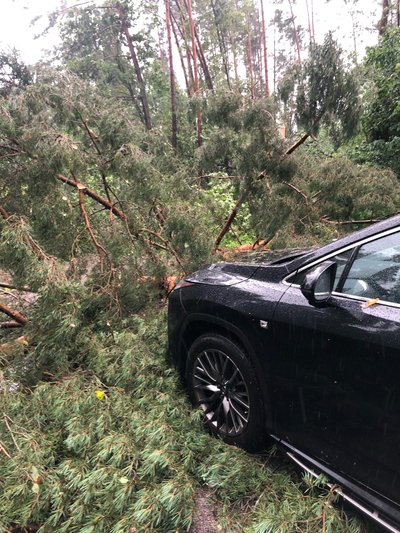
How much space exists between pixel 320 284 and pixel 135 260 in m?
2.84

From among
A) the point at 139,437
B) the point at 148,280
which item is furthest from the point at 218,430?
the point at 148,280

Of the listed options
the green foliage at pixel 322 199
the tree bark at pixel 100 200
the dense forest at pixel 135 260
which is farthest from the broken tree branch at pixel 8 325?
the green foliage at pixel 322 199

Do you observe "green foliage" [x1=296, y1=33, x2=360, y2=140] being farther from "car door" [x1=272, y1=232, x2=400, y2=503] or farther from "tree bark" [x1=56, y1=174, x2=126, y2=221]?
"car door" [x1=272, y1=232, x2=400, y2=503]

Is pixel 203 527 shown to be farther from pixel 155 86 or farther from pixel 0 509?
pixel 155 86

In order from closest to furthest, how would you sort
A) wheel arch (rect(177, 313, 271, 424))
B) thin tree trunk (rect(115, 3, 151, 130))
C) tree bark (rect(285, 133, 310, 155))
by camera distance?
1. wheel arch (rect(177, 313, 271, 424))
2. tree bark (rect(285, 133, 310, 155))
3. thin tree trunk (rect(115, 3, 151, 130))

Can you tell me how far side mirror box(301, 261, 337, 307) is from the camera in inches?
81.7

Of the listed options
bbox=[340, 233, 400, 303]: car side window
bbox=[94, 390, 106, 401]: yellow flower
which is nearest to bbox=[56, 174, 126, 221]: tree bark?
bbox=[94, 390, 106, 401]: yellow flower

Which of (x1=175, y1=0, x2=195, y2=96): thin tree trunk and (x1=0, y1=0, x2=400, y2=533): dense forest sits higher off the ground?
(x1=175, y1=0, x2=195, y2=96): thin tree trunk

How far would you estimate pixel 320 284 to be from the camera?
7.03 feet

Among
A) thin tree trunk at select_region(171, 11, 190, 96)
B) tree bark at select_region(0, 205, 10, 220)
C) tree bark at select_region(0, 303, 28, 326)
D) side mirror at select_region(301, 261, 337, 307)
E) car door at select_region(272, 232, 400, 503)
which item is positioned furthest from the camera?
thin tree trunk at select_region(171, 11, 190, 96)

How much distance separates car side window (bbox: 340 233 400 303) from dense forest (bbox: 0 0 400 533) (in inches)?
41.1

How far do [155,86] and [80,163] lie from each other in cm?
2039

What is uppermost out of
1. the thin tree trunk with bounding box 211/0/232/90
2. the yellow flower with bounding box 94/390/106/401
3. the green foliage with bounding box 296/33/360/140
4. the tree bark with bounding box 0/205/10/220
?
the thin tree trunk with bounding box 211/0/232/90

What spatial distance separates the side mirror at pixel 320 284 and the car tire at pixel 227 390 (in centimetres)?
67
